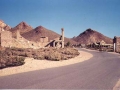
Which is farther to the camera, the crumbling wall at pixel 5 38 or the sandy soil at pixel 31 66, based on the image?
the crumbling wall at pixel 5 38

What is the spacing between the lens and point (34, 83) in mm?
9805

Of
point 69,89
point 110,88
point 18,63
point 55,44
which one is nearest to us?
point 69,89

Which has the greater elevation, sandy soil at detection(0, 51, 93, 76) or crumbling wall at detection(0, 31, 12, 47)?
crumbling wall at detection(0, 31, 12, 47)

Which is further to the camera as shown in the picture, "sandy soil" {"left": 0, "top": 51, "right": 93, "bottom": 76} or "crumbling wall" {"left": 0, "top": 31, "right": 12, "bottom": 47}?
"crumbling wall" {"left": 0, "top": 31, "right": 12, "bottom": 47}

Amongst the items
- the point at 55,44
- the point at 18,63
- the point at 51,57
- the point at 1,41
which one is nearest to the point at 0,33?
the point at 1,41

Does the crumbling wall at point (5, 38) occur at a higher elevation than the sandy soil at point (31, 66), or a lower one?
higher

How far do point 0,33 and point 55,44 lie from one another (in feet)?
111

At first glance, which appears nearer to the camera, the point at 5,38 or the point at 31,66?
the point at 31,66

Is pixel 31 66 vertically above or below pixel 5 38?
below

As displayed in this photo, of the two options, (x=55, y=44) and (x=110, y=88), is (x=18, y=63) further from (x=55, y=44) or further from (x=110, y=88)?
(x=55, y=44)

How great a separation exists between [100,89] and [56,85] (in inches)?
90.3

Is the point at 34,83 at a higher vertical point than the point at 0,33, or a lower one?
lower

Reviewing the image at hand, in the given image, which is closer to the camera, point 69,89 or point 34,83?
point 69,89

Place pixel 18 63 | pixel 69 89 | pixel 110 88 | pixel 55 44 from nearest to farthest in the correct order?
1. pixel 69 89
2. pixel 110 88
3. pixel 18 63
4. pixel 55 44
